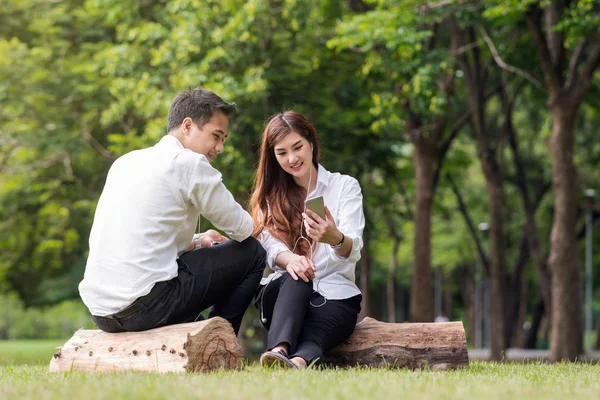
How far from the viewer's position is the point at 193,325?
5.75m

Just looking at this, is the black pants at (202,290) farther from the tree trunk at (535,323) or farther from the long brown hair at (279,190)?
the tree trunk at (535,323)

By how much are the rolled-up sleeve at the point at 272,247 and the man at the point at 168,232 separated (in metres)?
0.44

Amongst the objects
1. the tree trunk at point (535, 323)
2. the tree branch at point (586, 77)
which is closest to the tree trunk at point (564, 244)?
the tree branch at point (586, 77)

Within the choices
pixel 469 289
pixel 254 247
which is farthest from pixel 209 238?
pixel 469 289

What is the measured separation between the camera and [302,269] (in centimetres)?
622

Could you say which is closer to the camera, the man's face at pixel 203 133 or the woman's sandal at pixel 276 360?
the woman's sandal at pixel 276 360

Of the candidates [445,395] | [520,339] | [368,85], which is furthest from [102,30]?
[520,339]

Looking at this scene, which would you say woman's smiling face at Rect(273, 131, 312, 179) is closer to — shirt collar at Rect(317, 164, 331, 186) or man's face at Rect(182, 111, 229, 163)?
shirt collar at Rect(317, 164, 331, 186)

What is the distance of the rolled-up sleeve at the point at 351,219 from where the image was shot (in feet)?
→ 21.2

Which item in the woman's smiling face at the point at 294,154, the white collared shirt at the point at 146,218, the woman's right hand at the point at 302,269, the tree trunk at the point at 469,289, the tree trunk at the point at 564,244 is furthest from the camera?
the tree trunk at the point at 469,289

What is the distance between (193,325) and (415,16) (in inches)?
402

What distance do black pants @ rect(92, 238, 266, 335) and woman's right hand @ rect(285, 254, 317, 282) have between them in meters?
0.25

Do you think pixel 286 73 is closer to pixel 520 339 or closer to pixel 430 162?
pixel 430 162

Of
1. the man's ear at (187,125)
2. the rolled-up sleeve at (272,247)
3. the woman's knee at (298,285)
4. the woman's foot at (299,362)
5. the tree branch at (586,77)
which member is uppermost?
the tree branch at (586,77)
